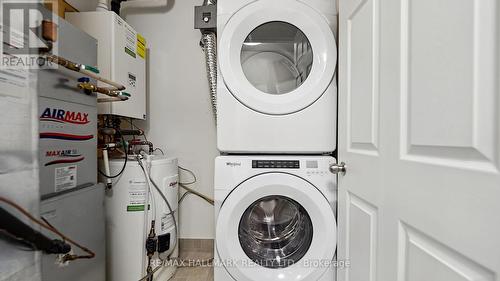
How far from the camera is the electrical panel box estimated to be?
1.08 metres

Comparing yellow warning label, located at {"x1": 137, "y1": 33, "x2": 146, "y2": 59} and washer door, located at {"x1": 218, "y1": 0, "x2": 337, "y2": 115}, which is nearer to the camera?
washer door, located at {"x1": 218, "y1": 0, "x2": 337, "y2": 115}

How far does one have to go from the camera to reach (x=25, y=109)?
0.65 m

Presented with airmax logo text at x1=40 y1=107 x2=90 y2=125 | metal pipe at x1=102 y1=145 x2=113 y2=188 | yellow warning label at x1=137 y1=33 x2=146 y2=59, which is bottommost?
metal pipe at x1=102 y1=145 x2=113 y2=188

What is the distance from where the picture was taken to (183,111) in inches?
58.3

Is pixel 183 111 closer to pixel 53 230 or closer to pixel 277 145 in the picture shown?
pixel 277 145

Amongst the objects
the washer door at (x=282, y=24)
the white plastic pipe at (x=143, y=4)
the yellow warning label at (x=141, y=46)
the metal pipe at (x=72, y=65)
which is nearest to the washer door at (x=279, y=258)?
the washer door at (x=282, y=24)

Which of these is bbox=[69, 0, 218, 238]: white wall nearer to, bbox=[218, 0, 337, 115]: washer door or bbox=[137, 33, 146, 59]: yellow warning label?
bbox=[137, 33, 146, 59]: yellow warning label

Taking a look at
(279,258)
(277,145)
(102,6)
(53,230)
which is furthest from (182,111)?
(279,258)

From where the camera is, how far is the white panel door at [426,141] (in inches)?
13.0

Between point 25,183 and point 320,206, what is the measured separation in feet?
3.33

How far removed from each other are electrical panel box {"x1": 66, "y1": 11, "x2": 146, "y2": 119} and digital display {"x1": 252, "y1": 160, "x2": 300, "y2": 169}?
31.1 inches

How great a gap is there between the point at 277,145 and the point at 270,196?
0.23 meters

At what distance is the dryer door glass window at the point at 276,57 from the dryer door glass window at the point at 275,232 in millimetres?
562

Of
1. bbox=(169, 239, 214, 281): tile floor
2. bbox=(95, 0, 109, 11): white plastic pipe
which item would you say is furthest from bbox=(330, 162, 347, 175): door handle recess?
bbox=(95, 0, 109, 11): white plastic pipe
